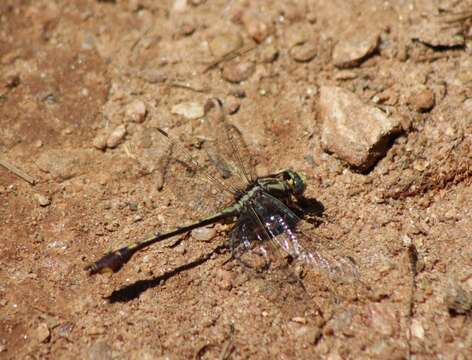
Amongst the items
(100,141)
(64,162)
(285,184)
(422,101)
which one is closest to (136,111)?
(100,141)

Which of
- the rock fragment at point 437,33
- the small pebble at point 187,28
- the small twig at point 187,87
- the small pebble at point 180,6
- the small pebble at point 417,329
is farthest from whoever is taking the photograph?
the small pebble at point 180,6

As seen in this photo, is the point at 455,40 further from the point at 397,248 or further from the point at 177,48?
the point at 177,48

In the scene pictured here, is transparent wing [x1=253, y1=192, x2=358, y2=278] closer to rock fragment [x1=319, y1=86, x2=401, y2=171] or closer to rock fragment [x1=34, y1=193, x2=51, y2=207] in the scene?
rock fragment [x1=319, y1=86, x2=401, y2=171]

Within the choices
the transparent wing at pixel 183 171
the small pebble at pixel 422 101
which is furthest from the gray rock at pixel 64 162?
the small pebble at pixel 422 101

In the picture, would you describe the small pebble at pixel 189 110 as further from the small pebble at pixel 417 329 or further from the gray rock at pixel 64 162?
the small pebble at pixel 417 329

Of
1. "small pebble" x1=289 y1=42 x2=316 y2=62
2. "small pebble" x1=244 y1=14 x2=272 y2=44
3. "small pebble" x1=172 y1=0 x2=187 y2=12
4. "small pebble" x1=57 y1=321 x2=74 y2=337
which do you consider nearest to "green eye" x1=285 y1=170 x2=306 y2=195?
"small pebble" x1=289 y1=42 x2=316 y2=62

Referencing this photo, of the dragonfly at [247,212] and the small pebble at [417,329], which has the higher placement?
the small pebble at [417,329]

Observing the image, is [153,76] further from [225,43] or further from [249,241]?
[249,241]
